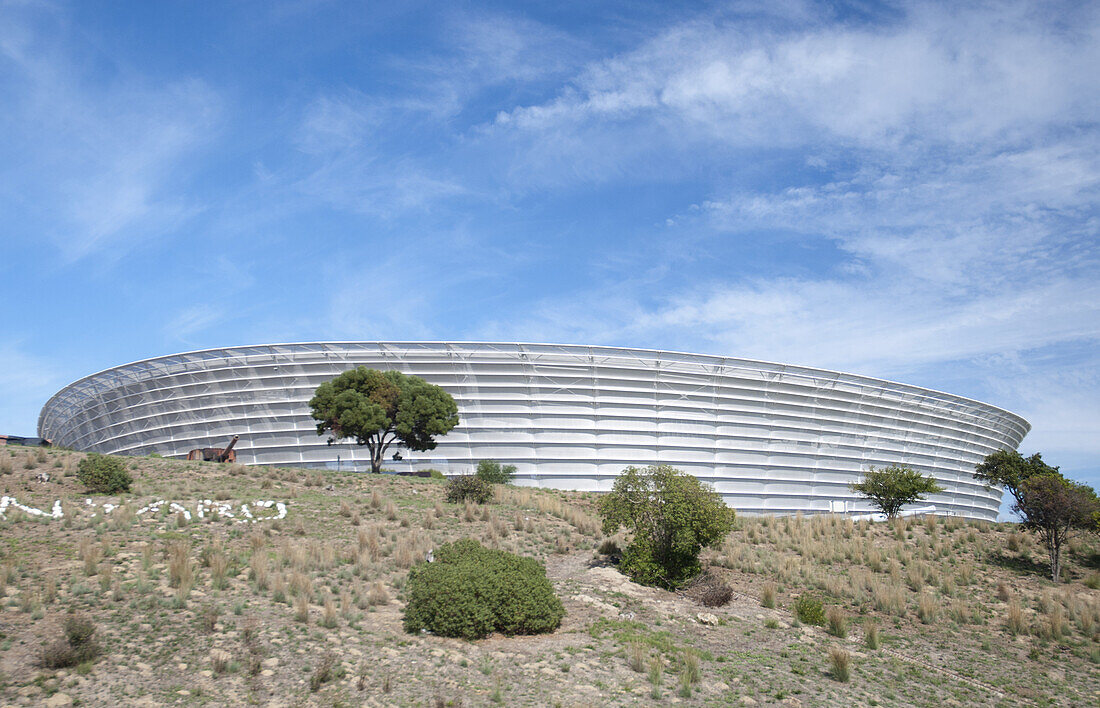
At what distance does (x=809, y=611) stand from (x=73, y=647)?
48.3ft

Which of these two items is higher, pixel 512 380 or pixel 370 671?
pixel 512 380

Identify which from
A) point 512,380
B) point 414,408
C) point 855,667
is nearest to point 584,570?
point 855,667

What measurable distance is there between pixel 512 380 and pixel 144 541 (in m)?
43.6

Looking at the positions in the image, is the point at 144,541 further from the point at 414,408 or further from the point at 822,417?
the point at 822,417

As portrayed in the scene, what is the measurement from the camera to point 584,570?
19.8 meters

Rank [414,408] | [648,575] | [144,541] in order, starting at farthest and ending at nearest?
1. [414,408]
2. [648,575]
3. [144,541]

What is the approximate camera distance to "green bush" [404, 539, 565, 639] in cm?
1368

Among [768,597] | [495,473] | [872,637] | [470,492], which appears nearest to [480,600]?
[768,597]

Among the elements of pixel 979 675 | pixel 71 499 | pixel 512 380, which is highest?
pixel 512 380

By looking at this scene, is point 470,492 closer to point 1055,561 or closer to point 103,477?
point 103,477

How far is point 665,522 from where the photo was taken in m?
20.3

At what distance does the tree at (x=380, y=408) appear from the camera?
3984 centimetres

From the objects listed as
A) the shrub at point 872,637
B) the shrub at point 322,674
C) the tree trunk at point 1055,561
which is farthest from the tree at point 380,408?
the tree trunk at point 1055,561

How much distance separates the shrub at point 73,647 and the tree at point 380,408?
2865 cm
